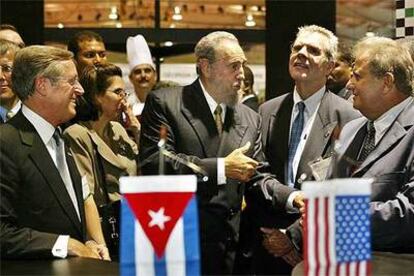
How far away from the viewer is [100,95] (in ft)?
13.3

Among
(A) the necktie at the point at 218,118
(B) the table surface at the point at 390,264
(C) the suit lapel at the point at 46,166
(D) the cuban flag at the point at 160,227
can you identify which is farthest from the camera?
(A) the necktie at the point at 218,118

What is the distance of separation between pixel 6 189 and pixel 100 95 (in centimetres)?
146

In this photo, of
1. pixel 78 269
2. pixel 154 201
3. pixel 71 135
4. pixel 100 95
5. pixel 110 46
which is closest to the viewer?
pixel 154 201

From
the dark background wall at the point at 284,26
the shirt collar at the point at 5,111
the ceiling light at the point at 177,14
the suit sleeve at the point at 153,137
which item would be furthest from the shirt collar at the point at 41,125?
the ceiling light at the point at 177,14

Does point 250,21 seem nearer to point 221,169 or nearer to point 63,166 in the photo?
point 221,169

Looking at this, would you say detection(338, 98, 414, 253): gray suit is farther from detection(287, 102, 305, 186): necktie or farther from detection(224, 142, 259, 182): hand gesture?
detection(287, 102, 305, 186): necktie

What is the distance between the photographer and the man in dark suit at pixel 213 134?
3.51m

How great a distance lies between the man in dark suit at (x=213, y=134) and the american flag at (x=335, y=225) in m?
1.78

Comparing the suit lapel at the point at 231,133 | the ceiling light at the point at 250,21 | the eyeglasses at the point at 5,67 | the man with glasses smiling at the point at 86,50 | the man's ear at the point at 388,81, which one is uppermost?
the ceiling light at the point at 250,21

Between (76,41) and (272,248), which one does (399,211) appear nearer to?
(272,248)

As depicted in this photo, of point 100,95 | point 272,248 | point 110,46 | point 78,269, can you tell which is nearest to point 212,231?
point 272,248

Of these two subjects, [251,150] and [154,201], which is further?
[251,150]

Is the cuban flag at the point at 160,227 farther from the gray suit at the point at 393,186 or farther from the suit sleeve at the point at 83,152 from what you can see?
the suit sleeve at the point at 83,152

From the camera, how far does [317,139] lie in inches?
139
